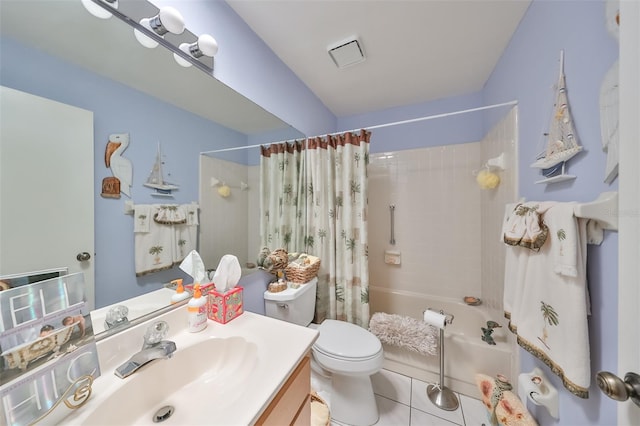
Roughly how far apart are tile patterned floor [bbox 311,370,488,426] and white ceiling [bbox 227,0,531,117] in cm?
230

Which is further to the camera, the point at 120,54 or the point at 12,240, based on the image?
the point at 120,54

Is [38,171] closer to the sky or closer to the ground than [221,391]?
closer to the sky

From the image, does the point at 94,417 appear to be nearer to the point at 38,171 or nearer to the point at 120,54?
the point at 38,171

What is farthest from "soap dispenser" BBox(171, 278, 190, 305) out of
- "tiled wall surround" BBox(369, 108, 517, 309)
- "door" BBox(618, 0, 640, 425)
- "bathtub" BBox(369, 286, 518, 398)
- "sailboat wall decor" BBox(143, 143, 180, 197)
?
"tiled wall surround" BBox(369, 108, 517, 309)

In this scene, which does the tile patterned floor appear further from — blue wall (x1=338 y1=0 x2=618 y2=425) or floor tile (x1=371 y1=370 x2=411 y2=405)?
Result: blue wall (x1=338 y1=0 x2=618 y2=425)

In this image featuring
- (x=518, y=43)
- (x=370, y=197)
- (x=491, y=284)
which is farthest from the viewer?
(x=370, y=197)

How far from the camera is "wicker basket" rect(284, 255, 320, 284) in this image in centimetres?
151

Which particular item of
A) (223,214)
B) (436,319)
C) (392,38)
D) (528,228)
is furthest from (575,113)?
(223,214)

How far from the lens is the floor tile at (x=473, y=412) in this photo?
129 centimetres

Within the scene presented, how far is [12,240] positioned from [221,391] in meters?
0.70

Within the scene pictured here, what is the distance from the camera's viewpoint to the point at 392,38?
1347mm

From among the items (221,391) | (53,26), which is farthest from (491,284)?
(53,26)

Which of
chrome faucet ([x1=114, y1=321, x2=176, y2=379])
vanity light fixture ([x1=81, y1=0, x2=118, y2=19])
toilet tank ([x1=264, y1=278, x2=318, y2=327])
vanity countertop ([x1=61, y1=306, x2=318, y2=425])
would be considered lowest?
toilet tank ([x1=264, y1=278, x2=318, y2=327])

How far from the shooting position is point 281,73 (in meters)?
1.54
